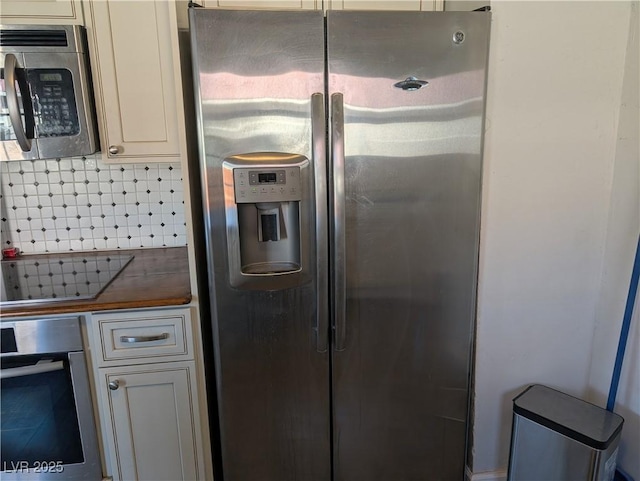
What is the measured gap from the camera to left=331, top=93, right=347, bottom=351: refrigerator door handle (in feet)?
4.52

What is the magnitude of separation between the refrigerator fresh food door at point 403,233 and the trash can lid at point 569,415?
0.76 ft

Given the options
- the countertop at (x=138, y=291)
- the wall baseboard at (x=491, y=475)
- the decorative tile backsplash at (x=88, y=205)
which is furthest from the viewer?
the decorative tile backsplash at (x=88, y=205)

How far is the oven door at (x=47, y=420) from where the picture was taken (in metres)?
1.47

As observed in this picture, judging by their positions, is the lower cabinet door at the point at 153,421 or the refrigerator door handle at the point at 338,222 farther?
the lower cabinet door at the point at 153,421

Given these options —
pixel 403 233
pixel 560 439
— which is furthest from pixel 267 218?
pixel 560 439

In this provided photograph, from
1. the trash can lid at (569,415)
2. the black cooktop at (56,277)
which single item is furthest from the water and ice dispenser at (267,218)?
Result: the trash can lid at (569,415)

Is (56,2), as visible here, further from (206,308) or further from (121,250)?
(206,308)

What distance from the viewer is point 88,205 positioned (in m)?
2.03

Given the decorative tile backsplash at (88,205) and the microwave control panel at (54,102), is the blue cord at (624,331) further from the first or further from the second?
the microwave control panel at (54,102)

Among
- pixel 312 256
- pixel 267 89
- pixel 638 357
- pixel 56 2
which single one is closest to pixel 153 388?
pixel 312 256

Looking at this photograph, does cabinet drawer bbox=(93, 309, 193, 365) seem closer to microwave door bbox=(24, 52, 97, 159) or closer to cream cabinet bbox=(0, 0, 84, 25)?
microwave door bbox=(24, 52, 97, 159)

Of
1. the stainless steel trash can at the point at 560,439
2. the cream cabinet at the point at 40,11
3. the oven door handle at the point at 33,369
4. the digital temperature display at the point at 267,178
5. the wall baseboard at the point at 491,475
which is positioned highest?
the cream cabinet at the point at 40,11

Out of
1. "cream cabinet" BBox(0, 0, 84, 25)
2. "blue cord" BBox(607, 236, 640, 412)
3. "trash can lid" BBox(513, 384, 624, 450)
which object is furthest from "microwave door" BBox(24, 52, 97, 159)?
"blue cord" BBox(607, 236, 640, 412)

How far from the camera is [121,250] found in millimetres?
2092
